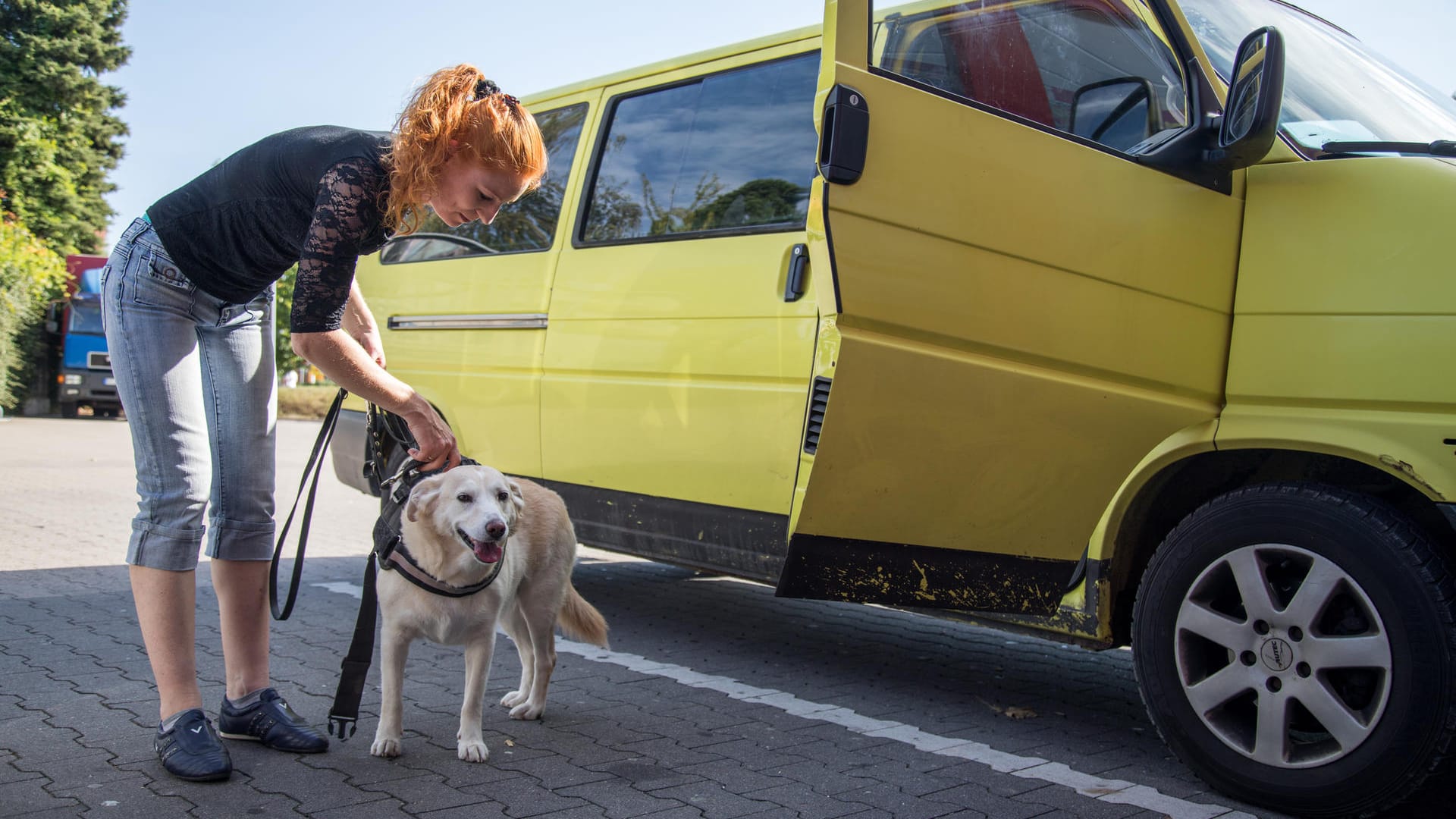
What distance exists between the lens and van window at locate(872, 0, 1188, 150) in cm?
286

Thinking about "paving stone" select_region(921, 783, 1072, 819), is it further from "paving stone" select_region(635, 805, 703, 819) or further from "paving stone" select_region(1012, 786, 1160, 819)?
"paving stone" select_region(635, 805, 703, 819)

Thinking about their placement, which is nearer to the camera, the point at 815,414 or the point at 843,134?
the point at 843,134

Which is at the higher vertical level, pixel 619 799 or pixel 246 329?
pixel 246 329

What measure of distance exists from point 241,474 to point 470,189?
1.11 meters

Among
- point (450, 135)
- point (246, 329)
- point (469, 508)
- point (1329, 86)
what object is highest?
point (1329, 86)

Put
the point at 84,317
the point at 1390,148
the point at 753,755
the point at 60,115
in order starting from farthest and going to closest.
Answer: the point at 60,115 → the point at 84,317 → the point at 753,755 → the point at 1390,148

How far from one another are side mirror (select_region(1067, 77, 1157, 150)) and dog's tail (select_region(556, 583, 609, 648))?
2.14 metres

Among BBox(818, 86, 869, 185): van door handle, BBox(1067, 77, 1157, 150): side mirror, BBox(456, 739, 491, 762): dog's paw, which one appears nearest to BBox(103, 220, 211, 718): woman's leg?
BBox(456, 739, 491, 762): dog's paw

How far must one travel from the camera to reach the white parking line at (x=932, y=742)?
2.93 meters

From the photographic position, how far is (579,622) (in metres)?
3.81

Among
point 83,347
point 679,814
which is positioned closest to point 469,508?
point 679,814

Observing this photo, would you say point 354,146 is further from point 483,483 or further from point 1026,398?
point 1026,398

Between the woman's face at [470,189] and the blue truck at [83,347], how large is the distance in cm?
2458

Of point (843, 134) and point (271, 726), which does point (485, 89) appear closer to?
point (843, 134)
